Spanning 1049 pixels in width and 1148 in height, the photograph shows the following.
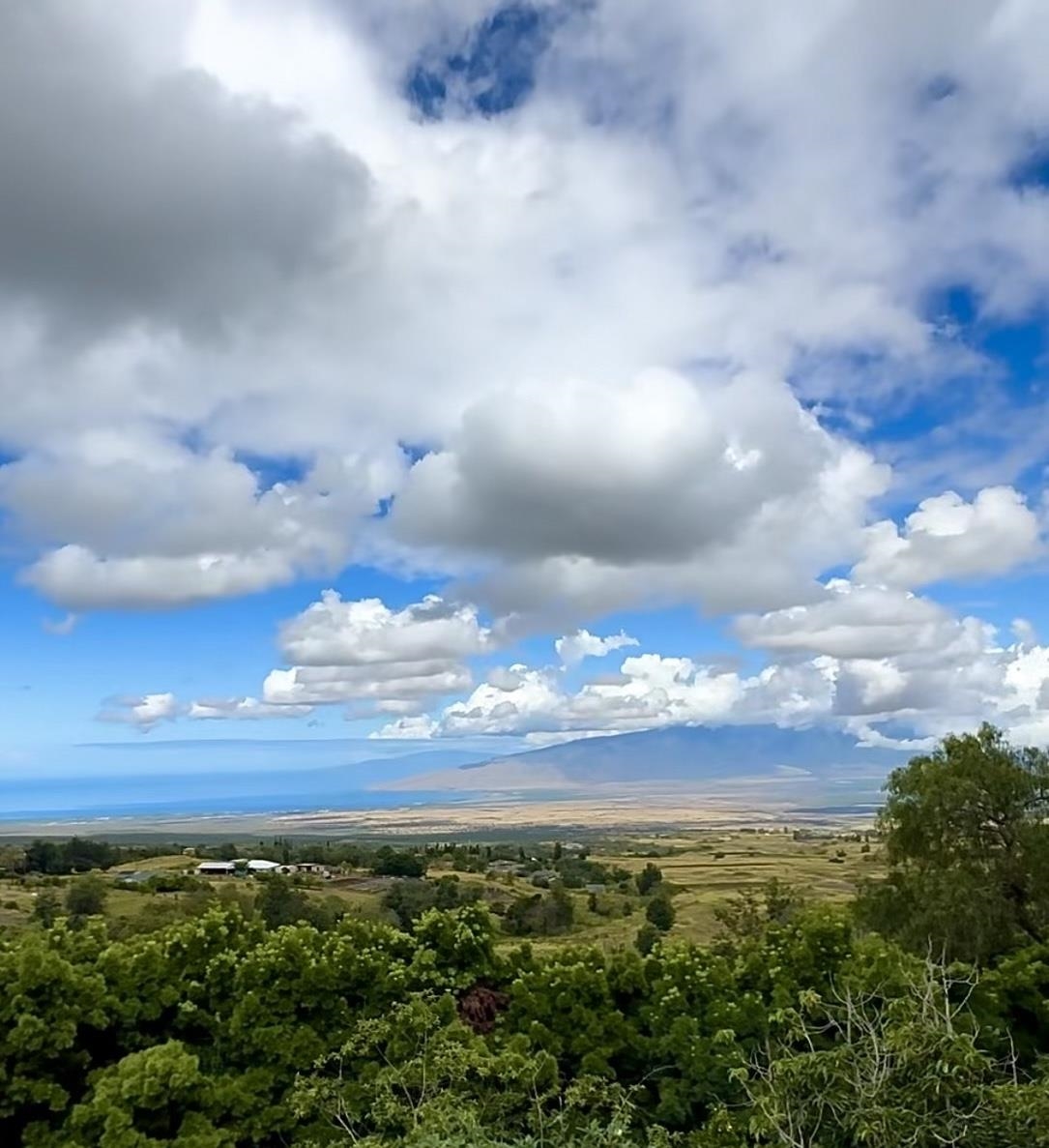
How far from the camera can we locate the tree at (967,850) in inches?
891

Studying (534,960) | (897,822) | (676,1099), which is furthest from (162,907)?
(676,1099)

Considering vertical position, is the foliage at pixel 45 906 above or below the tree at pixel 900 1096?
below

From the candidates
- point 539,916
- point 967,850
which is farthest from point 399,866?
point 967,850

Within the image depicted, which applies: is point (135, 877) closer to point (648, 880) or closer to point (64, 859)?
point (64, 859)

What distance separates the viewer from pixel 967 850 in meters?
24.2

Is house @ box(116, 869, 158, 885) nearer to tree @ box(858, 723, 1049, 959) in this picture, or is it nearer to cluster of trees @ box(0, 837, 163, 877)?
cluster of trees @ box(0, 837, 163, 877)

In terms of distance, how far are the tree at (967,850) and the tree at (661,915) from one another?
2836 cm

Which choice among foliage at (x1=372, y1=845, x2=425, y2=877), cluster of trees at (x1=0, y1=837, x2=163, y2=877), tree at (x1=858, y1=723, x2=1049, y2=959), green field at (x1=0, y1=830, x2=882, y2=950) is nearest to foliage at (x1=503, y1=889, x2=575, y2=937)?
green field at (x1=0, y1=830, x2=882, y2=950)

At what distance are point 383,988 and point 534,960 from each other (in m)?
2.63

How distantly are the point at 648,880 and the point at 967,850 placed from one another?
5812 centimetres

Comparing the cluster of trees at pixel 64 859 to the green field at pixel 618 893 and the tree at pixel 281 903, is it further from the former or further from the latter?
the tree at pixel 281 903

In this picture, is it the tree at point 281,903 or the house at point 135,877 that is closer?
the tree at point 281,903

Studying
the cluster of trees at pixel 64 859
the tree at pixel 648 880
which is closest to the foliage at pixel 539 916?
the tree at pixel 648 880

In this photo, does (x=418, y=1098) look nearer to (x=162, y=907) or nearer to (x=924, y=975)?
(x=924, y=975)
